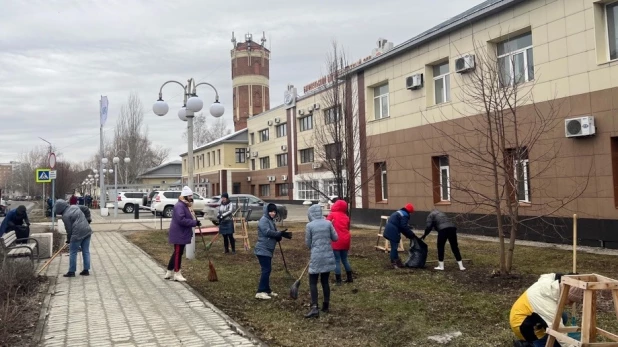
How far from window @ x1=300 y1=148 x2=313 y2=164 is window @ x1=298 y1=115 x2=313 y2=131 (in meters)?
1.76

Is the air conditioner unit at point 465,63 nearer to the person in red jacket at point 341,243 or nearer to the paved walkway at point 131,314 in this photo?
the person in red jacket at point 341,243

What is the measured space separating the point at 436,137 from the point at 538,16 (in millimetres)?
5495

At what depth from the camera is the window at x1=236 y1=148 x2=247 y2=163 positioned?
175ft

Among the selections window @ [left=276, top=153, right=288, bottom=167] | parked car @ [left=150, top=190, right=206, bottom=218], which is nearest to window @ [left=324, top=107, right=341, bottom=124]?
parked car @ [left=150, top=190, right=206, bottom=218]

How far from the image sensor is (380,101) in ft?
75.2

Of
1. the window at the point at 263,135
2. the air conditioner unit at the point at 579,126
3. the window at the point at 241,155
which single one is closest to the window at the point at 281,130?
the window at the point at 263,135

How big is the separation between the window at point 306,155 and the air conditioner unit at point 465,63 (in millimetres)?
23183

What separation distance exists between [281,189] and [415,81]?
27.8 m

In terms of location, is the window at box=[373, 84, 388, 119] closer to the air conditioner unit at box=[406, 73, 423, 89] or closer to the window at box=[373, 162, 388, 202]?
the window at box=[373, 162, 388, 202]

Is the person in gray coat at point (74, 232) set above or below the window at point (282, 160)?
below

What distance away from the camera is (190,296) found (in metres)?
7.77

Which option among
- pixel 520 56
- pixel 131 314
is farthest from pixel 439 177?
pixel 131 314

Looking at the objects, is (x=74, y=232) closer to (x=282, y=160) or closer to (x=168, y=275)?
(x=168, y=275)

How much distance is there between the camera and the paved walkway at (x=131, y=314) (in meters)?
5.54
